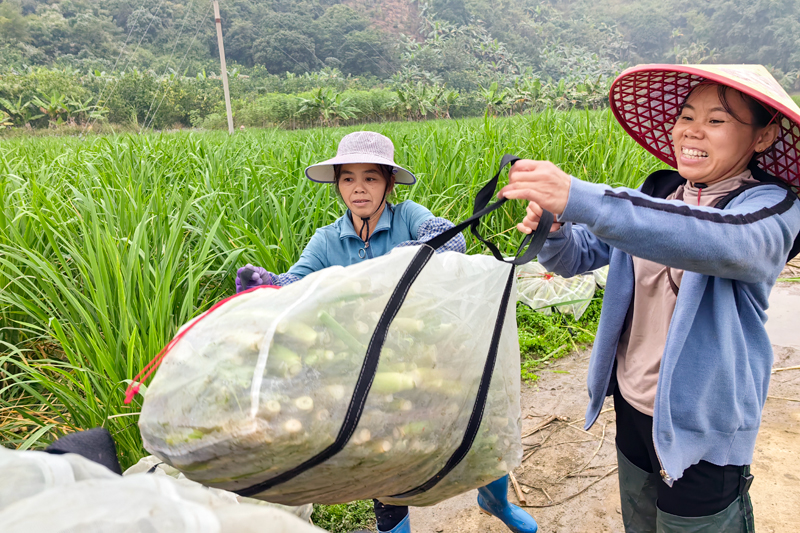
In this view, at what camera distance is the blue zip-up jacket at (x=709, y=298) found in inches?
31.4

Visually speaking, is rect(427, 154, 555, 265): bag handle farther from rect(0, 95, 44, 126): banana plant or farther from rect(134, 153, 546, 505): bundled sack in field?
rect(0, 95, 44, 126): banana plant

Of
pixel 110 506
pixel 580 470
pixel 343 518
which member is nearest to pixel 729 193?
pixel 110 506

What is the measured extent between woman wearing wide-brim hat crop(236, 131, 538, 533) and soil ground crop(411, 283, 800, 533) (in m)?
0.16

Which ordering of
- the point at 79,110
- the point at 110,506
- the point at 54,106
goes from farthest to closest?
the point at 79,110
the point at 54,106
the point at 110,506

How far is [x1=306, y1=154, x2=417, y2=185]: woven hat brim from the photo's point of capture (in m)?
1.53

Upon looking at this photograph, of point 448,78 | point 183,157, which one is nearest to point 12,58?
point 448,78

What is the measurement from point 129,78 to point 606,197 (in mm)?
32296

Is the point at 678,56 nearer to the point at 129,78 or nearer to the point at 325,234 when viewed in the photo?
the point at 129,78

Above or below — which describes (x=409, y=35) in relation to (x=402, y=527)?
above

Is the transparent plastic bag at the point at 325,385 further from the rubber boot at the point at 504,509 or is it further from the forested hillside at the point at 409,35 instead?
the forested hillside at the point at 409,35

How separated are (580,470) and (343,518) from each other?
2.90 ft

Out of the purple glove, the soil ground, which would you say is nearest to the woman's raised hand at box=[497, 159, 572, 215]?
the purple glove

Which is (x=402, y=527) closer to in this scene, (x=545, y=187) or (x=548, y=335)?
(x=545, y=187)

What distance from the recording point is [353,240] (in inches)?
63.8
